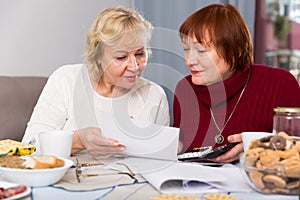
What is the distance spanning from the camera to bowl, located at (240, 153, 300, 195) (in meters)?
0.85

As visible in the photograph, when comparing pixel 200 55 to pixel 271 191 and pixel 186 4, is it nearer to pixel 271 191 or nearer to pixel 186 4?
pixel 271 191

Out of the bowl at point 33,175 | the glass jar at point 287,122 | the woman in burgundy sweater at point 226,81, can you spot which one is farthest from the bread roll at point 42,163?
the woman in burgundy sweater at point 226,81

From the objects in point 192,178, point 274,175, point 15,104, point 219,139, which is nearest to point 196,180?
point 192,178

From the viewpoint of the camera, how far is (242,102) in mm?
1617

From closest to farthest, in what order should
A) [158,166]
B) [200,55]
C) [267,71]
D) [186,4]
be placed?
[158,166]
[200,55]
[267,71]
[186,4]

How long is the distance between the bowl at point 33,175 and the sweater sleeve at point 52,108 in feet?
1.85

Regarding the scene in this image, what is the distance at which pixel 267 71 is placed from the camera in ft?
5.49

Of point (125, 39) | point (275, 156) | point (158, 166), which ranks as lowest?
point (158, 166)

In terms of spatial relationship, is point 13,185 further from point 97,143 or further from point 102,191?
point 97,143

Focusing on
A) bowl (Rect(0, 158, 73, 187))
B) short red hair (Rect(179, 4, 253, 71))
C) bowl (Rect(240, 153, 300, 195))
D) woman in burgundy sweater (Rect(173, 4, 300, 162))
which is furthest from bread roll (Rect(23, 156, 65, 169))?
short red hair (Rect(179, 4, 253, 71))

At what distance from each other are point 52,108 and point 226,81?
0.61 metres

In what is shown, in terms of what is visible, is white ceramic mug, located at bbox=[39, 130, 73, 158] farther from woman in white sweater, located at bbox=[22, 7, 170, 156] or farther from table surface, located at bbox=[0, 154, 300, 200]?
woman in white sweater, located at bbox=[22, 7, 170, 156]

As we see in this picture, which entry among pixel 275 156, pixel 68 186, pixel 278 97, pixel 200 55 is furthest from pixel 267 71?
pixel 68 186

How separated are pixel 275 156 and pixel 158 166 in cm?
33
